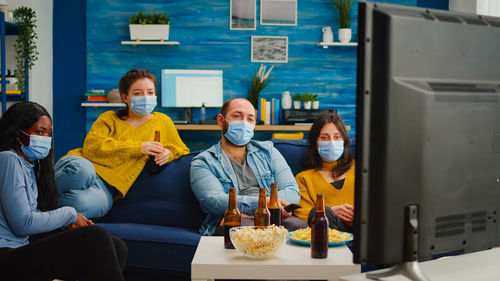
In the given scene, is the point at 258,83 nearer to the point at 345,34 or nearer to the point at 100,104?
the point at 345,34

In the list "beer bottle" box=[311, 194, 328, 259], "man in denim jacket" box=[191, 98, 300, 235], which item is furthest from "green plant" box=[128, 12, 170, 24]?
"beer bottle" box=[311, 194, 328, 259]

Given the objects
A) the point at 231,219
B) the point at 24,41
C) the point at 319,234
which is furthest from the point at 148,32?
the point at 319,234

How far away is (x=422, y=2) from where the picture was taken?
546 centimetres

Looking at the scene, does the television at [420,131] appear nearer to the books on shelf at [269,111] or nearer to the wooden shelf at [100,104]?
the books on shelf at [269,111]

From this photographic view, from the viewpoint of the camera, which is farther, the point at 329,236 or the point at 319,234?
the point at 329,236

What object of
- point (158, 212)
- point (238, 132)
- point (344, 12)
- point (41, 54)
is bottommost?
point (158, 212)

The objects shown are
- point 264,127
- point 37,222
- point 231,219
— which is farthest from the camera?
point 264,127

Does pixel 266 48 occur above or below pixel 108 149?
above

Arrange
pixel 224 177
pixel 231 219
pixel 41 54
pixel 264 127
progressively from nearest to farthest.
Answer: pixel 231 219, pixel 224 177, pixel 264 127, pixel 41 54

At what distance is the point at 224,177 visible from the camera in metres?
2.50

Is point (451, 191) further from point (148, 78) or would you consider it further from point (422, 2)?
point (422, 2)

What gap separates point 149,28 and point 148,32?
1.6 inches

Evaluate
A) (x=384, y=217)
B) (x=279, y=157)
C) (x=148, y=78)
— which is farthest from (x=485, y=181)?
(x=148, y=78)

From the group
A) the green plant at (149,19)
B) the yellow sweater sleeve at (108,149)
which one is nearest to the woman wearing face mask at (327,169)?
the yellow sweater sleeve at (108,149)
